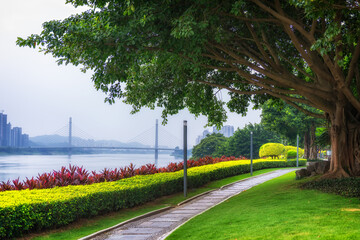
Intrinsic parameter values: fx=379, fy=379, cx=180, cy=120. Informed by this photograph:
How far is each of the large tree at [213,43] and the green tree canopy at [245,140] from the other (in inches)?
1356

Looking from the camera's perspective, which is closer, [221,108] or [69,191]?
[69,191]

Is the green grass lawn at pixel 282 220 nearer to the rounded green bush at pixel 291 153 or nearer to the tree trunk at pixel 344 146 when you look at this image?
the tree trunk at pixel 344 146

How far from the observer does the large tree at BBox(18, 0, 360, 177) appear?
9492 mm

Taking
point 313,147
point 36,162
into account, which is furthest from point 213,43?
point 313,147

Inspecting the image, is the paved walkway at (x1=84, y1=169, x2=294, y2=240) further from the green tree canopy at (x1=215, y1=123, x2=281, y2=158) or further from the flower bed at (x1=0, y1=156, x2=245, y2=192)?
the green tree canopy at (x1=215, y1=123, x2=281, y2=158)

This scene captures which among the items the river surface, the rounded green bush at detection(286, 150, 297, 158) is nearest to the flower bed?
the river surface

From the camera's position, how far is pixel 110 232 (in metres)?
9.30

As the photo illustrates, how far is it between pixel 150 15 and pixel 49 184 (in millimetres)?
6359

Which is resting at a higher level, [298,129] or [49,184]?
[298,129]

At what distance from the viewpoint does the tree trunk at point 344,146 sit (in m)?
14.0

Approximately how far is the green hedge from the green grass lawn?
273cm

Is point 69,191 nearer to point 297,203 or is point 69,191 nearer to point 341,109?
point 297,203

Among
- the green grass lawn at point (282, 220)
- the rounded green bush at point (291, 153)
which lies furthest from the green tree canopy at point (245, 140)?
the green grass lawn at point (282, 220)

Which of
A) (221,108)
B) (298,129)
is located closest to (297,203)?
(221,108)
